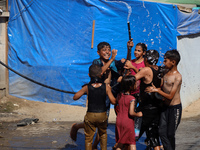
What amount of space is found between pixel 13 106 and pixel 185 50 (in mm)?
5395

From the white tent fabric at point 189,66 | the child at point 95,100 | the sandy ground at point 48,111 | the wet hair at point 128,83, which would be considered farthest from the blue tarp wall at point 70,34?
the wet hair at point 128,83

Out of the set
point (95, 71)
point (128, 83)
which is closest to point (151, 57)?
point (128, 83)

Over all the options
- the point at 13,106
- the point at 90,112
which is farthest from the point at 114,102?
the point at 13,106

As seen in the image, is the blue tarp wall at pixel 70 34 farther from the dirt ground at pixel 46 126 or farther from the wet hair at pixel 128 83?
the wet hair at pixel 128 83

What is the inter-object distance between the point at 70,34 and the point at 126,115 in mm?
5297

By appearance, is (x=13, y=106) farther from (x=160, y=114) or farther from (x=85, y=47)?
(x=160, y=114)

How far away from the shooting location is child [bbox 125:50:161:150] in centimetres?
461

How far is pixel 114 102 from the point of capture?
443 cm

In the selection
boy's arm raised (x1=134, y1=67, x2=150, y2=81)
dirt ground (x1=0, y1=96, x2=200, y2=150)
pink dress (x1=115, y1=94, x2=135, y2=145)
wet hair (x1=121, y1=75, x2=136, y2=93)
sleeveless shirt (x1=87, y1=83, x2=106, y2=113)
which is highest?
boy's arm raised (x1=134, y1=67, x2=150, y2=81)

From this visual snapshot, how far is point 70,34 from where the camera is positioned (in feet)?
29.9

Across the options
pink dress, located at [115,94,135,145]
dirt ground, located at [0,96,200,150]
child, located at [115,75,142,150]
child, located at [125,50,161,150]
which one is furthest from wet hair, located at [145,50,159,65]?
Answer: dirt ground, located at [0,96,200,150]

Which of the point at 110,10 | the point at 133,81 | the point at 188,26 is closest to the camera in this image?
the point at 133,81

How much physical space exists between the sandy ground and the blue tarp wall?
0.22 meters

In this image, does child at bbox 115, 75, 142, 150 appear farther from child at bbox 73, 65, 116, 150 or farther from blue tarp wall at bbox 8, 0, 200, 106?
blue tarp wall at bbox 8, 0, 200, 106
